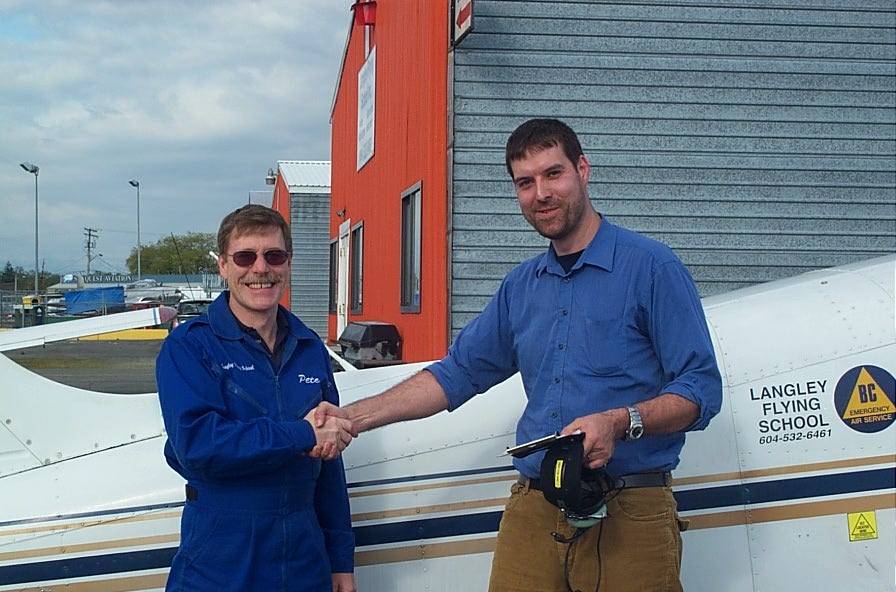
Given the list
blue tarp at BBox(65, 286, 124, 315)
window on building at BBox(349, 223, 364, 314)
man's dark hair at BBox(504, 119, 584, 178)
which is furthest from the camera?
window on building at BBox(349, 223, 364, 314)

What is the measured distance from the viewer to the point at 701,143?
26.4 ft

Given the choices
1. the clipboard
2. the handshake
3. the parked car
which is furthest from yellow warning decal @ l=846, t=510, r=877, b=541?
the parked car

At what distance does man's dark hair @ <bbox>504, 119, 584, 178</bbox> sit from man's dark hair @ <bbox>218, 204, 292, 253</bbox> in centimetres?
74

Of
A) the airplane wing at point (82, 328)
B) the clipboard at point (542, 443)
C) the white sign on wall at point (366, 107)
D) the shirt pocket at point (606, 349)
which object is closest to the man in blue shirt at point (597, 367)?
the shirt pocket at point (606, 349)

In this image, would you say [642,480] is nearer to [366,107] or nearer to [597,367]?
[597,367]

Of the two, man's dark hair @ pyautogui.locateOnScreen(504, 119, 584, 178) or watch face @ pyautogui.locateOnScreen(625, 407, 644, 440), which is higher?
man's dark hair @ pyautogui.locateOnScreen(504, 119, 584, 178)

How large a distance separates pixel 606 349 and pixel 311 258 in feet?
68.9

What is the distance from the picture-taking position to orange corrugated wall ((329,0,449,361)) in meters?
7.91

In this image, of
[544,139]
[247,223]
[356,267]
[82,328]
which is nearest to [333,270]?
[356,267]

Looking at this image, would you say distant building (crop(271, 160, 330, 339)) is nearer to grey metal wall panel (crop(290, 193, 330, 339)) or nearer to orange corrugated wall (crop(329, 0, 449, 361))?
grey metal wall panel (crop(290, 193, 330, 339))

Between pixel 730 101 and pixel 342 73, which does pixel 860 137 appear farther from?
pixel 342 73

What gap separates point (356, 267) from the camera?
1449 cm

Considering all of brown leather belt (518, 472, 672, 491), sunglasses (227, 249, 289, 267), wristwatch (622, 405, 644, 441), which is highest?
sunglasses (227, 249, 289, 267)

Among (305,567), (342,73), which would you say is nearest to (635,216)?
(305,567)
